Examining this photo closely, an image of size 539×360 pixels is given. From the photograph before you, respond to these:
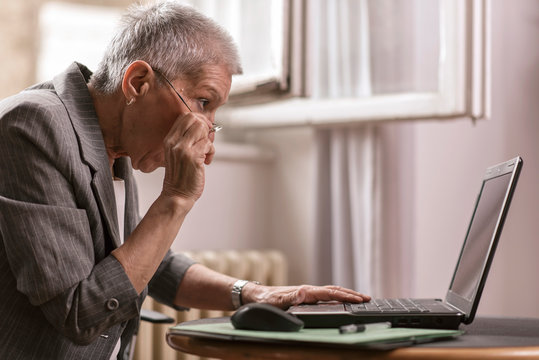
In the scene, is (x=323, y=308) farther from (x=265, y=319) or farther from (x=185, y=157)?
(x=185, y=157)

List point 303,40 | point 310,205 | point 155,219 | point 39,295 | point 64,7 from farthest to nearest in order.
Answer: point 310,205 → point 64,7 → point 303,40 → point 155,219 → point 39,295

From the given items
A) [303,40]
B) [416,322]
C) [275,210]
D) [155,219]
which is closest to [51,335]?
[155,219]

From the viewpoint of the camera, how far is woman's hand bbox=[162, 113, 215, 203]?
1.21 meters

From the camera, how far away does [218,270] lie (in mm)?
2520

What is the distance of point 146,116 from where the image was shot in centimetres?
130

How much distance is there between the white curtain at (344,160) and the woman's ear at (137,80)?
1040 mm

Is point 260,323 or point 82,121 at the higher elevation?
point 82,121

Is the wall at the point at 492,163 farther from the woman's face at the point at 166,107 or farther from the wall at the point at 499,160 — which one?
the woman's face at the point at 166,107

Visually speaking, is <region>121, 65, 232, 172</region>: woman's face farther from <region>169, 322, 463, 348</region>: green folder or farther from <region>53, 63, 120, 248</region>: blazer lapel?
<region>169, 322, 463, 348</region>: green folder

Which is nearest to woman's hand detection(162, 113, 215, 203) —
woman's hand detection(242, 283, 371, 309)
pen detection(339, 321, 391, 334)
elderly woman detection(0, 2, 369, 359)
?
elderly woman detection(0, 2, 369, 359)

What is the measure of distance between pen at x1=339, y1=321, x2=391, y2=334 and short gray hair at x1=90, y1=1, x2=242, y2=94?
59 centimetres

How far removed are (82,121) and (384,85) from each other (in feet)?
4.21

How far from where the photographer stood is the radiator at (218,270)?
235 centimetres

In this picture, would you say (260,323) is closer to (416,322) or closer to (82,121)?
(416,322)
